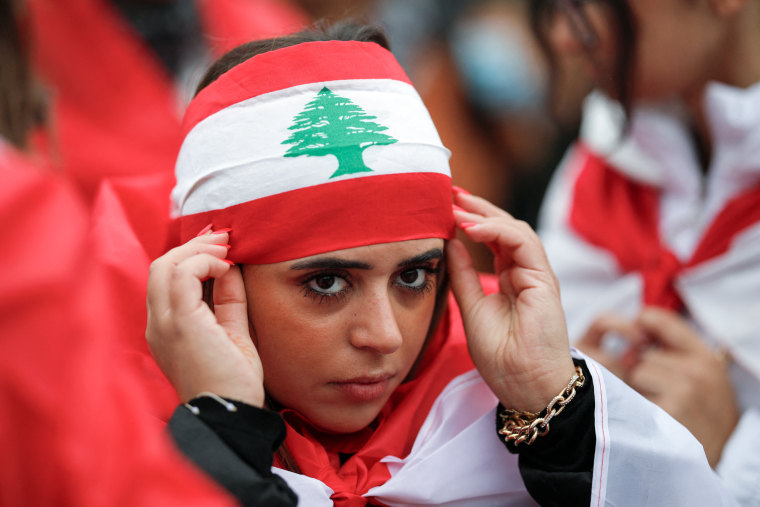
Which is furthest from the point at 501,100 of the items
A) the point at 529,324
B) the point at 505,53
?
the point at 529,324

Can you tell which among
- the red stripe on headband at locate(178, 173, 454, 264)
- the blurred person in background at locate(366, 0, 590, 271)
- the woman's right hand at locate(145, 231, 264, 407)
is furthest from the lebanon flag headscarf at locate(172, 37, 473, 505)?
the blurred person in background at locate(366, 0, 590, 271)

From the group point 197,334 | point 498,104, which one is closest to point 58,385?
point 197,334

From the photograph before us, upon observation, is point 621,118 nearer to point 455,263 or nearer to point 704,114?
point 704,114

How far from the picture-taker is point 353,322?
141 cm

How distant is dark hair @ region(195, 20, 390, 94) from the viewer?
1.57 m

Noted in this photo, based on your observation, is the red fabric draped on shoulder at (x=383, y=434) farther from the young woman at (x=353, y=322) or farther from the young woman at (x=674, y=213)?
the young woman at (x=674, y=213)

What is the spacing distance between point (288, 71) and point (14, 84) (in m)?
1.14

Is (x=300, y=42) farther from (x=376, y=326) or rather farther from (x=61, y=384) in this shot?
(x=61, y=384)

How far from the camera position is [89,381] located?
0.88 metres

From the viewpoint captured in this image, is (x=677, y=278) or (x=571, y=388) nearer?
(x=571, y=388)

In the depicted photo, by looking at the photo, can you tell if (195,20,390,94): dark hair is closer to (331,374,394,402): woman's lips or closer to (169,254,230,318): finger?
(169,254,230,318): finger

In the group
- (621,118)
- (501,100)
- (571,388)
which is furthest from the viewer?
(501,100)

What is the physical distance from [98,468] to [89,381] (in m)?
0.10

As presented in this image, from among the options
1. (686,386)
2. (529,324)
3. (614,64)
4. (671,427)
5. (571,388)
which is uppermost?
(614,64)
